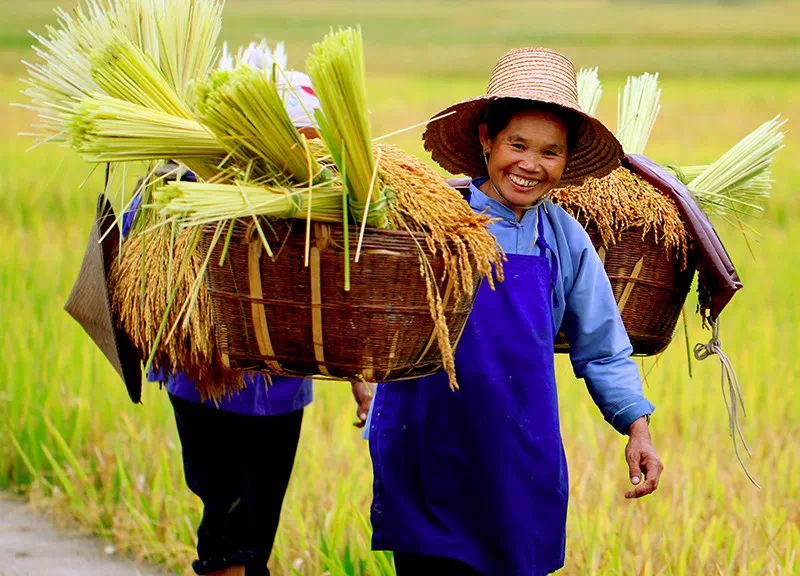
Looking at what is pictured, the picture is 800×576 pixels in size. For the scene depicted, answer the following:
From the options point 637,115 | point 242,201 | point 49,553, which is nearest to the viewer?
point 242,201

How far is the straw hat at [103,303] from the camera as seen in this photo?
2.70 metres

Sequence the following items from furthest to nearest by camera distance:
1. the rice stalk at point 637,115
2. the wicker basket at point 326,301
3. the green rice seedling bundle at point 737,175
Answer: the rice stalk at point 637,115
the green rice seedling bundle at point 737,175
the wicker basket at point 326,301

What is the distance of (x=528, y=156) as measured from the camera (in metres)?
2.40

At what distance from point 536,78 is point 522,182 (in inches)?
7.9

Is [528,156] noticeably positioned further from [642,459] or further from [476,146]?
[642,459]

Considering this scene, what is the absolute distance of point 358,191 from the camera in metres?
2.01

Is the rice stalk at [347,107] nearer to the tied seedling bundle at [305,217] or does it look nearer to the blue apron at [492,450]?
the tied seedling bundle at [305,217]

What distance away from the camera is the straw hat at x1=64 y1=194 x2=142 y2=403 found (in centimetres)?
270

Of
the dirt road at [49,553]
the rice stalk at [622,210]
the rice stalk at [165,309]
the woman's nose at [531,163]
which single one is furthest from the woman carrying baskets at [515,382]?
the dirt road at [49,553]

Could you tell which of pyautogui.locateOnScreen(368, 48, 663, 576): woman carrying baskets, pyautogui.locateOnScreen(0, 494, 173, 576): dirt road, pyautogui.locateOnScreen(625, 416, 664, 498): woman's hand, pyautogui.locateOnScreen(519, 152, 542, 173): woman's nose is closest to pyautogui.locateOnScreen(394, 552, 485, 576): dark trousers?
pyautogui.locateOnScreen(368, 48, 663, 576): woman carrying baskets

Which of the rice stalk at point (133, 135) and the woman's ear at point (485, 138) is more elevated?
the woman's ear at point (485, 138)

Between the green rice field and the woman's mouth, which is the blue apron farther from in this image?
the green rice field

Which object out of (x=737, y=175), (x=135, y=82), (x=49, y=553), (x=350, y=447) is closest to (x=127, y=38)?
(x=135, y=82)

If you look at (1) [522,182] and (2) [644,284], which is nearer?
(1) [522,182]
